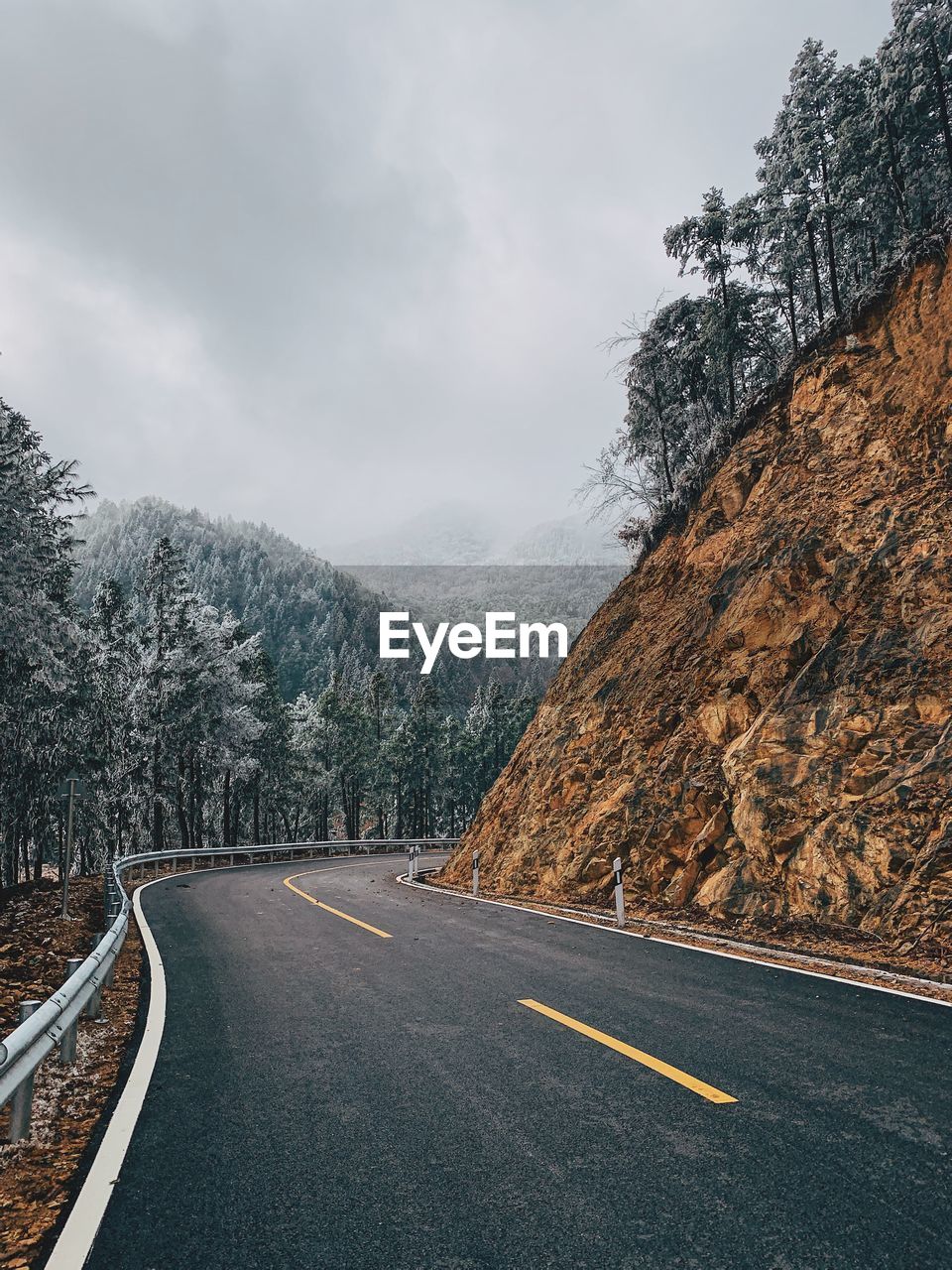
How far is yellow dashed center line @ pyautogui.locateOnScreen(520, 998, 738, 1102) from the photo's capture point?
15.0 ft

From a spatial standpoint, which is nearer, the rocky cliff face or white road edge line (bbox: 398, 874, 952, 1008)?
white road edge line (bbox: 398, 874, 952, 1008)

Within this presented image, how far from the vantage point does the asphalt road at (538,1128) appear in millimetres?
3078

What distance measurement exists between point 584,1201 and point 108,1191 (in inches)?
92.6

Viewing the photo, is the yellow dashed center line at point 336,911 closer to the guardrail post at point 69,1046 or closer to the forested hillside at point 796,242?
the guardrail post at point 69,1046

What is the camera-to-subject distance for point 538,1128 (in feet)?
13.6

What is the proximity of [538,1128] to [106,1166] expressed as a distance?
2.34 meters

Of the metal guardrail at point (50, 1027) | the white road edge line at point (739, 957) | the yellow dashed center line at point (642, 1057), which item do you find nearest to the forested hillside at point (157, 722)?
the metal guardrail at point (50, 1027)

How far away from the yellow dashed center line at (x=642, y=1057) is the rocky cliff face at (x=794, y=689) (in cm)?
540

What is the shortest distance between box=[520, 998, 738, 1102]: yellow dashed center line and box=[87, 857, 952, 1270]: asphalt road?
1.7 inches

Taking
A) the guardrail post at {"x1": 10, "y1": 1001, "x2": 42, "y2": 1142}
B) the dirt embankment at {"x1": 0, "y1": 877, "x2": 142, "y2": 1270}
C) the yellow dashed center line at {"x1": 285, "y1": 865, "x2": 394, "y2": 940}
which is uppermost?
the guardrail post at {"x1": 10, "y1": 1001, "x2": 42, "y2": 1142}

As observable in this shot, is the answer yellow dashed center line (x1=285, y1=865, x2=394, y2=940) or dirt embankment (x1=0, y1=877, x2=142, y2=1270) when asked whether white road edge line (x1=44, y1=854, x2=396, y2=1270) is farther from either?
yellow dashed center line (x1=285, y1=865, x2=394, y2=940)

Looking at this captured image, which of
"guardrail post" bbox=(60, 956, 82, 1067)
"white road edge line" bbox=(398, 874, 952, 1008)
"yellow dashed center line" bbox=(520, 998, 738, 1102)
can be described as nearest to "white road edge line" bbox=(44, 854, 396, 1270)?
"guardrail post" bbox=(60, 956, 82, 1067)

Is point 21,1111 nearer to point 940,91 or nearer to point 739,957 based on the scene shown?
point 739,957

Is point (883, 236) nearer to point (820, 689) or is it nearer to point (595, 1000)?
point (820, 689)
